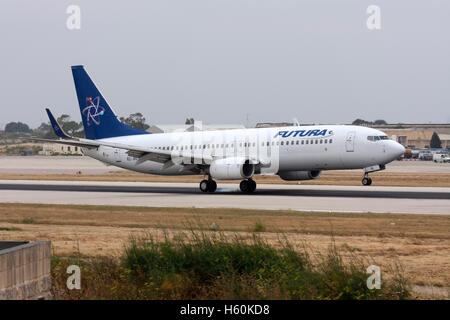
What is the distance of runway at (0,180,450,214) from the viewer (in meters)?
34.6

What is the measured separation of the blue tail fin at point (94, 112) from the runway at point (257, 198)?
4866 millimetres

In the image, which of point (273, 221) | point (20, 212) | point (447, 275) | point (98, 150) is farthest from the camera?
point (98, 150)

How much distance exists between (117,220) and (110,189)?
21.8 meters

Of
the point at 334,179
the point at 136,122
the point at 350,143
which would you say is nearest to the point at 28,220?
the point at 350,143

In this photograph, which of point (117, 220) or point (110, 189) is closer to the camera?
point (117, 220)

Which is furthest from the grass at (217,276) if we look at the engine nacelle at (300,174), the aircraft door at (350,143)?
the engine nacelle at (300,174)

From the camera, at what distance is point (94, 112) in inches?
2124

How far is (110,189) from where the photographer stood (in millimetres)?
50500

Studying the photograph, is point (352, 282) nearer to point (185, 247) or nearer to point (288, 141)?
point (185, 247)

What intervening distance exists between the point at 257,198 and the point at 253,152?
5554 millimetres

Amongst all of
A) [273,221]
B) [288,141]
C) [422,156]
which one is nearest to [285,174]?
[288,141]

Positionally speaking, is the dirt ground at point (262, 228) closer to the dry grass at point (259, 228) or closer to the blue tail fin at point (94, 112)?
the dry grass at point (259, 228)

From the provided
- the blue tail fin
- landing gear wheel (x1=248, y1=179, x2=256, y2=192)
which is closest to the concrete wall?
landing gear wheel (x1=248, y1=179, x2=256, y2=192)

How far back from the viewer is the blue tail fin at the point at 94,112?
176ft
